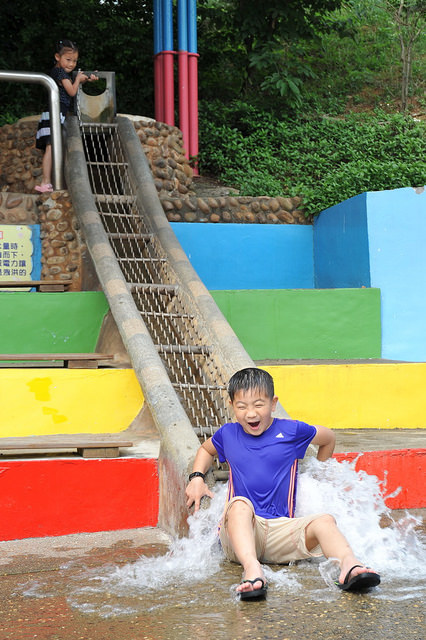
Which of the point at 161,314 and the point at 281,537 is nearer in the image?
the point at 281,537

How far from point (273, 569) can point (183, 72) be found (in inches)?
321

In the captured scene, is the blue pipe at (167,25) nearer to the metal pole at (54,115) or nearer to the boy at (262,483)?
the metal pole at (54,115)

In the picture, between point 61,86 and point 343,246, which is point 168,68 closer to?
point 61,86

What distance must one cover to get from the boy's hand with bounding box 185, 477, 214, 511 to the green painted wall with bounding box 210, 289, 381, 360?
2.93 meters

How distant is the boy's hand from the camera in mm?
3133

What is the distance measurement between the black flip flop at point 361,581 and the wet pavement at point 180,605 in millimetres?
29

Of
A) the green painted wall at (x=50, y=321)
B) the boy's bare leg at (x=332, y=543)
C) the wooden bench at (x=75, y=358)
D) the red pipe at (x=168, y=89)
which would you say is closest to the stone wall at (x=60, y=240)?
the green painted wall at (x=50, y=321)

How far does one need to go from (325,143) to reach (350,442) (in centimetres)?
640

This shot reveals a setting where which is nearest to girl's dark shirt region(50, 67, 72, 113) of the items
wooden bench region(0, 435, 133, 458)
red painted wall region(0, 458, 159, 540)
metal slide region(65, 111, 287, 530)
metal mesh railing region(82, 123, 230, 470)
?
metal slide region(65, 111, 287, 530)

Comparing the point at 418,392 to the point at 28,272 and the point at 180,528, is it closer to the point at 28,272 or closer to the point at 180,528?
the point at 180,528

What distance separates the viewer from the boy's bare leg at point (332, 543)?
2.59m

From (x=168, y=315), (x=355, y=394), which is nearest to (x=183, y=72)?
(x=168, y=315)

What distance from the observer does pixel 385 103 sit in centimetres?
1374

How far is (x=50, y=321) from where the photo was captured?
575 centimetres
